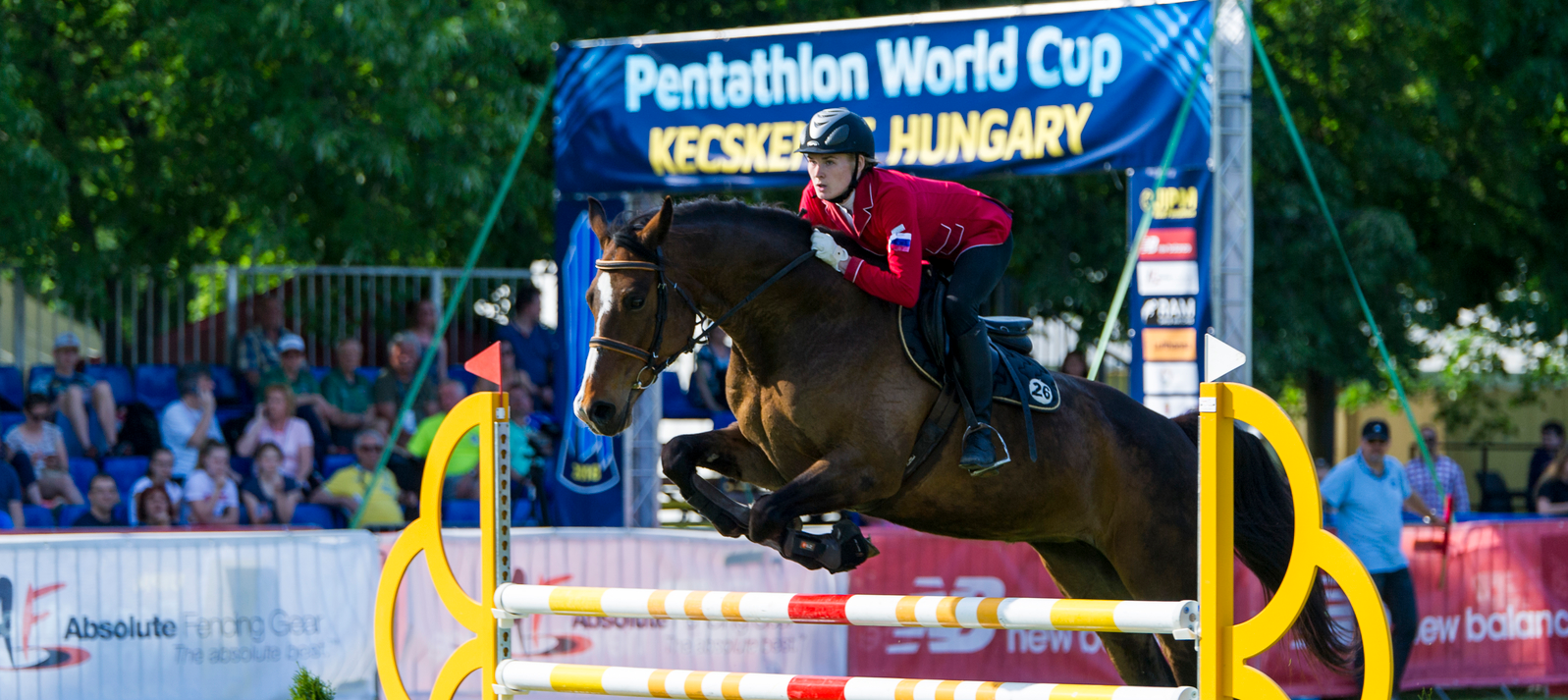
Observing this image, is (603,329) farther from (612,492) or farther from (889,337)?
(612,492)

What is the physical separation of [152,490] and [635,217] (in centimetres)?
628

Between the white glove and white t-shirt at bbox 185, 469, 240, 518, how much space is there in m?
6.50

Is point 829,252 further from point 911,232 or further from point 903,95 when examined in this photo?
point 903,95

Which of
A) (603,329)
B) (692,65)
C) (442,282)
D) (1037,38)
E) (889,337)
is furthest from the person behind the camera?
(442,282)

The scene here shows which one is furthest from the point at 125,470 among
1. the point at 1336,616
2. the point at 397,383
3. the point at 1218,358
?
the point at 1218,358

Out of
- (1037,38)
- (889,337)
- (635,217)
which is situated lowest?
(889,337)

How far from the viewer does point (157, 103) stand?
520 inches

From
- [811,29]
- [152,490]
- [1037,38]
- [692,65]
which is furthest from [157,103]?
[1037,38]

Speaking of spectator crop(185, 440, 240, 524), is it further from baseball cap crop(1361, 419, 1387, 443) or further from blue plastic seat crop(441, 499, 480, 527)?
baseball cap crop(1361, 419, 1387, 443)

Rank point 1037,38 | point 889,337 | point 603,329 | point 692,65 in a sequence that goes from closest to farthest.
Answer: point 603,329
point 889,337
point 1037,38
point 692,65

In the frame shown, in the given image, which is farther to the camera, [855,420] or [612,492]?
[612,492]

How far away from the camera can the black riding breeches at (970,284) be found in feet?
16.6

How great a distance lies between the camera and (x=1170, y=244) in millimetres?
8914

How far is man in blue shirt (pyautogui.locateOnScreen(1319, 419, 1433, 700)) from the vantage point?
A: 8477 millimetres
